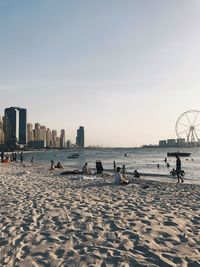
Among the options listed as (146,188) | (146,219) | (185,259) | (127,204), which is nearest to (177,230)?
(146,219)

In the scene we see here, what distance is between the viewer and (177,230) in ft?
29.2

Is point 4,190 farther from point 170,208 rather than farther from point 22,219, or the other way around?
point 170,208

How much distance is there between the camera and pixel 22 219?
397 inches

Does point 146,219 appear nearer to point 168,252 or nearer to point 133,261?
point 168,252

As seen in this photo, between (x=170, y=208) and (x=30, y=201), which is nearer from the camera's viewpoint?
(x=170, y=208)

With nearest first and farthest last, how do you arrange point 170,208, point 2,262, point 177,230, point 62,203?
point 2,262
point 177,230
point 170,208
point 62,203

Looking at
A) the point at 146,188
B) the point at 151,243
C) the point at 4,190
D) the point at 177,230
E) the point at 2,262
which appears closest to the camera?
the point at 2,262

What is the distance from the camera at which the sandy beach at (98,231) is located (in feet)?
22.2

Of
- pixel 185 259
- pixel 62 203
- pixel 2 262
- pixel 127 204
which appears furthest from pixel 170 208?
pixel 2 262

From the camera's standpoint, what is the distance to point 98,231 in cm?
874

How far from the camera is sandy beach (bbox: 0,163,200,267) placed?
6.77 m

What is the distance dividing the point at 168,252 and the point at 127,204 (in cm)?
561

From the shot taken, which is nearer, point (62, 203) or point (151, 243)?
point (151, 243)

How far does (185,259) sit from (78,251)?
2.35m
